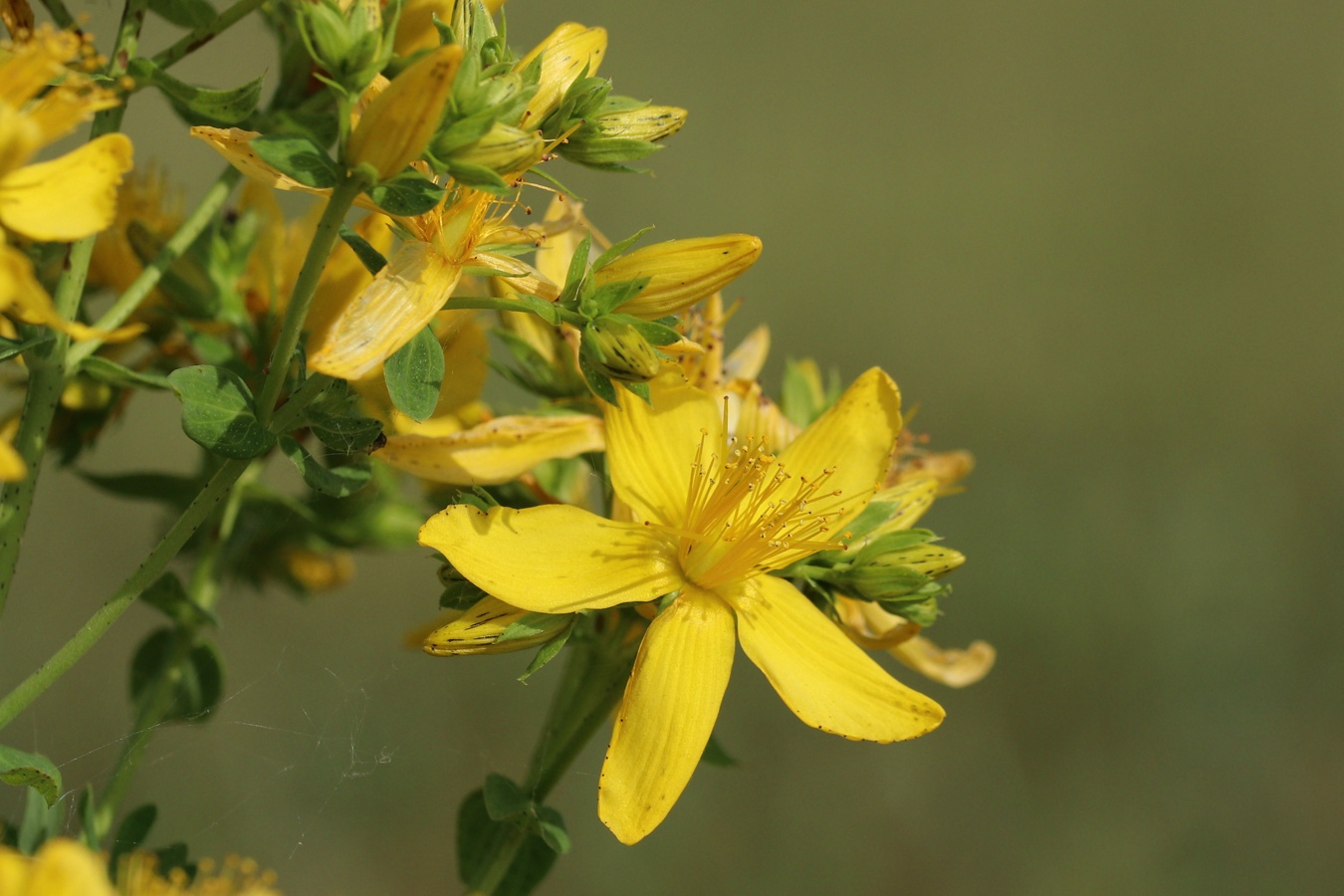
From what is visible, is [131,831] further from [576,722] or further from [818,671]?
[818,671]

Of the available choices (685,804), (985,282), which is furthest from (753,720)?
(985,282)

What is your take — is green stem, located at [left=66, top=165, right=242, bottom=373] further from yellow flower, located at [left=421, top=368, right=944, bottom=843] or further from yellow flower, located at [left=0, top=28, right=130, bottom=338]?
yellow flower, located at [left=421, top=368, right=944, bottom=843]

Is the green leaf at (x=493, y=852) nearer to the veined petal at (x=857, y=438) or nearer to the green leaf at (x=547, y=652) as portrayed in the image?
the green leaf at (x=547, y=652)

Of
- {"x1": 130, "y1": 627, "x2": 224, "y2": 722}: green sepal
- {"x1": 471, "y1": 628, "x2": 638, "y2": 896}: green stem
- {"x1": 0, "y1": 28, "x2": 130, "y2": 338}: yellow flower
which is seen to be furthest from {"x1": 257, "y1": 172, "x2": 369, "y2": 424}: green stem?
{"x1": 130, "y1": 627, "x2": 224, "y2": 722}: green sepal

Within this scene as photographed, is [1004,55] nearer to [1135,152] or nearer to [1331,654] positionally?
[1135,152]

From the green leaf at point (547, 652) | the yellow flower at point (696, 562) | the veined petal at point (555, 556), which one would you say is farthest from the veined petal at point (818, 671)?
the green leaf at point (547, 652)
